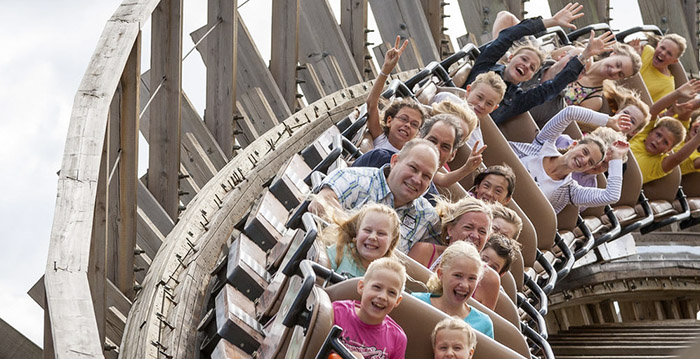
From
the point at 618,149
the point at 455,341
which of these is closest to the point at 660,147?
the point at 618,149

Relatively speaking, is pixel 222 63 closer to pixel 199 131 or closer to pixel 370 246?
pixel 199 131

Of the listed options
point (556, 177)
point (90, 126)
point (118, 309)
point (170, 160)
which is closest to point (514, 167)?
point (556, 177)

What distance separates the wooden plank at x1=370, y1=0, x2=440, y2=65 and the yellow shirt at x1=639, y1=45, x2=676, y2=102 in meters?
1.28

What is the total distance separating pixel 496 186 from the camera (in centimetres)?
414

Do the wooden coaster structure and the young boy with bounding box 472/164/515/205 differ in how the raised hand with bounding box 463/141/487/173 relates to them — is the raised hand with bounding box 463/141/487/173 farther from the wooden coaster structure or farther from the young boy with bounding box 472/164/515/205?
the wooden coaster structure

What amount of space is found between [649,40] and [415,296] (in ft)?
14.1

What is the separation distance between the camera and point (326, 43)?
6422 millimetres

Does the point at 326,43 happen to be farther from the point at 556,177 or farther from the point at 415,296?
the point at 415,296

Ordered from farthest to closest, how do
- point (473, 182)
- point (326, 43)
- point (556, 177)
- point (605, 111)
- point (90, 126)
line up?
point (326, 43) < point (605, 111) < point (556, 177) < point (473, 182) < point (90, 126)

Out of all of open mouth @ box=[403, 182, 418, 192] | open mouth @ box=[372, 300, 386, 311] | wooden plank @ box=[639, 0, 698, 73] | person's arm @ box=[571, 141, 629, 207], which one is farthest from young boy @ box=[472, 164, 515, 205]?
wooden plank @ box=[639, 0, 698, 73]

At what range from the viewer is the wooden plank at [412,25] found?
23.1 ft

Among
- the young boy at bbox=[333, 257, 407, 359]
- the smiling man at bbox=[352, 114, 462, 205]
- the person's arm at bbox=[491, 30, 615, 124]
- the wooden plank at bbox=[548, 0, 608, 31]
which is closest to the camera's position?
the young boy at bbox=[333, 257, 407, 359]

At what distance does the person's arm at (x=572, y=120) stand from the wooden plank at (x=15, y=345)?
108 inches

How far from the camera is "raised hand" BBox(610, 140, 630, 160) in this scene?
5.08m
